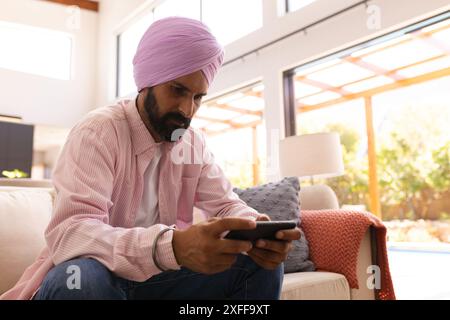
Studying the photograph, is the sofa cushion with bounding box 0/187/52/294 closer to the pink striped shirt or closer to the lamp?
the pink striped shirt

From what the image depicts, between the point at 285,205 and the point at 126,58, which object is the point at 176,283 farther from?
the point at 126,58

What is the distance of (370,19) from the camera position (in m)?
2.91

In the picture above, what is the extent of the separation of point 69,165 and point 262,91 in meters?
3.22

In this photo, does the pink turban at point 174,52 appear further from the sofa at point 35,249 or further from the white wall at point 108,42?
the white wall at point 108,42

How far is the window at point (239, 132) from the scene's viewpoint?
4.15 meters

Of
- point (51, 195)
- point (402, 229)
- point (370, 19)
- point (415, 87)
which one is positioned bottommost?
point (402, 229)

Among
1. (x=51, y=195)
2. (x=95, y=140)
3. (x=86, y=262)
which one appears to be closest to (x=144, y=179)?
(x=95, y=140)

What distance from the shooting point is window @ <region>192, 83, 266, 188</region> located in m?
4.15

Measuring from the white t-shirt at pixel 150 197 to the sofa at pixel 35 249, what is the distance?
623mm

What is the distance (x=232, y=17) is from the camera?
14.5 ft

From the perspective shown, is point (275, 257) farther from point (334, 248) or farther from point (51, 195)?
point (51, 195)

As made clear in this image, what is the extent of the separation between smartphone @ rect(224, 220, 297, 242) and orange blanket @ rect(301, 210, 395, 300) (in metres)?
0.98
